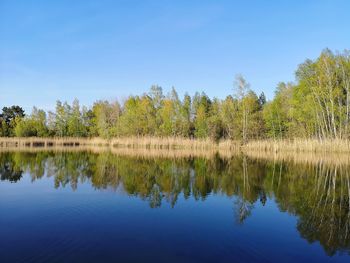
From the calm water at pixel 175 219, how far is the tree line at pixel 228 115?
62.1 feet

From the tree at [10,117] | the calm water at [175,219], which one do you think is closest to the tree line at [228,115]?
the tree at [10,117]

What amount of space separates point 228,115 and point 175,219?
3482cm

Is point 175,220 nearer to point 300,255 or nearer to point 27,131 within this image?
point 300,255

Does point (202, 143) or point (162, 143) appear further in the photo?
point (162, 143)

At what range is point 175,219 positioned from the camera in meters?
8.07

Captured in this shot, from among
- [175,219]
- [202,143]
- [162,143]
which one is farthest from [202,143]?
[175,219]

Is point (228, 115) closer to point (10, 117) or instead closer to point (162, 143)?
point (162, 143)

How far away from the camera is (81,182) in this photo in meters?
13.8

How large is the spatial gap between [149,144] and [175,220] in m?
31.5

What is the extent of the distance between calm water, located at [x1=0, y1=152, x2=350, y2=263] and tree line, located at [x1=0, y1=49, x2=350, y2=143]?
18.9m

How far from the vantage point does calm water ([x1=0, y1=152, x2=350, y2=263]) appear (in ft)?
18.7

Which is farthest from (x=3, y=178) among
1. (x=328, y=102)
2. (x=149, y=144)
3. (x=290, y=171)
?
(x=328, y=102)

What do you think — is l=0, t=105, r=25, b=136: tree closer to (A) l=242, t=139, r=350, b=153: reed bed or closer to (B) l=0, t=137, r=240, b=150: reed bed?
(B) l=0, t=137, r=240, b=150: reed bed

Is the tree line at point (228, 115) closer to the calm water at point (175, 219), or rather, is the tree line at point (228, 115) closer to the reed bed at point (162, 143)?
the reed bed at point (162, 143)
